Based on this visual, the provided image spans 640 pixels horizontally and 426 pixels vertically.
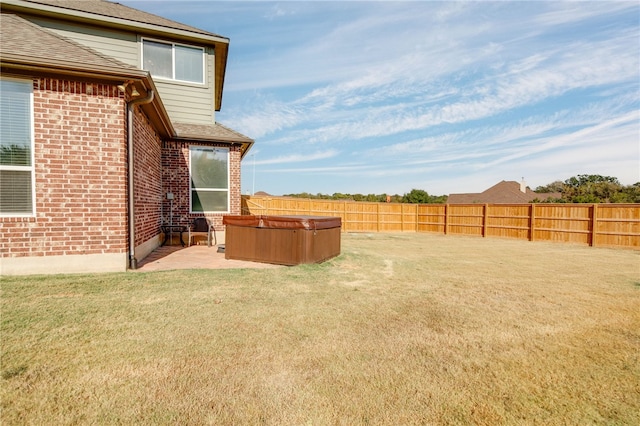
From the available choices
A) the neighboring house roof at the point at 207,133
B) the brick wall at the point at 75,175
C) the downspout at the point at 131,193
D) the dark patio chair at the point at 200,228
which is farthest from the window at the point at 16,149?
the dark patio chair at the point at 200,228

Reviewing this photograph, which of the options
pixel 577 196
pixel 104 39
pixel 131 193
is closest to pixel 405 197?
pixel 577 196

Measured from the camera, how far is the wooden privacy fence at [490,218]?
42.4ft

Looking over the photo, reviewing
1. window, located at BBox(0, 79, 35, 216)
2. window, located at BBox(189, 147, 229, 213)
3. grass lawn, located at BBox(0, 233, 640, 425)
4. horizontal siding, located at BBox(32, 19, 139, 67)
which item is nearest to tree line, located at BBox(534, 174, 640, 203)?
window, located at BBox(189, 147, 229, 213)

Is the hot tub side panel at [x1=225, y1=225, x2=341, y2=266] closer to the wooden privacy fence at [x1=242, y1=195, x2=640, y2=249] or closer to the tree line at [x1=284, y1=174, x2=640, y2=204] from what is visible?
the wooden privacy fence at [x1=242, y1=195, x2=640, y2=249]

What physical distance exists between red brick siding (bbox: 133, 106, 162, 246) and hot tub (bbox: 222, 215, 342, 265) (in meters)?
1.76

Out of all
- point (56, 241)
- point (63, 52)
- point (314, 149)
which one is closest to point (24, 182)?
point (56, 241)

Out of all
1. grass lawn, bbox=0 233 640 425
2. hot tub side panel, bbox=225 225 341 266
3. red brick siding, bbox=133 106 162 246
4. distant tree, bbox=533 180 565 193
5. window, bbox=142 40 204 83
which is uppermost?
window, bbox=142 40 204 83

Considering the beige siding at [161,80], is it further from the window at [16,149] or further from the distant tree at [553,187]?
the distant tree at [553,187]

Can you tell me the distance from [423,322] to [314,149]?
83.4 feet

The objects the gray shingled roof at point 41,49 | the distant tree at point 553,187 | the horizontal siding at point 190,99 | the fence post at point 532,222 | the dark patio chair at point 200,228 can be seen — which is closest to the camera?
the gray shingled roof at point 41,49

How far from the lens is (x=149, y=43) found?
9305 millimetres

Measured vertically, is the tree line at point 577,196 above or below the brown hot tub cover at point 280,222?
above

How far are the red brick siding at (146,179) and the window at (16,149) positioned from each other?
5.04 ft

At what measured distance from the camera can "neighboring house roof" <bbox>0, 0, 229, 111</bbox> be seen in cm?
830
